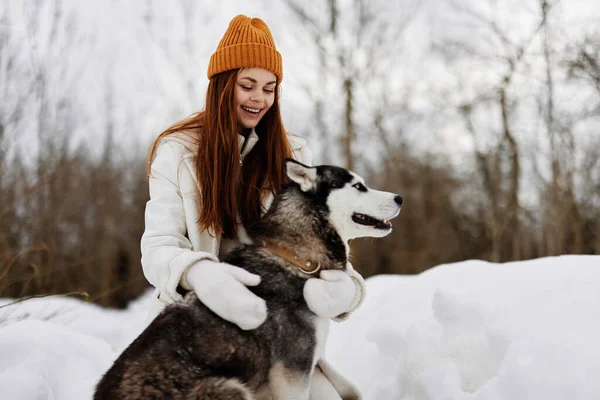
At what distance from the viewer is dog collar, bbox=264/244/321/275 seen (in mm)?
2494

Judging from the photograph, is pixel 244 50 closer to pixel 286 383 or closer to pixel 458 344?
pixel 286 383

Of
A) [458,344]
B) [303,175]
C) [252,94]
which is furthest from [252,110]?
[458,344]

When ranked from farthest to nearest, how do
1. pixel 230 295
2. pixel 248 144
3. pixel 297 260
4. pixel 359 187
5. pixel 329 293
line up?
pixel 248 144 → pixel 359 187 → pixel 297 260 → pixel 329 293 → pixel 230 295

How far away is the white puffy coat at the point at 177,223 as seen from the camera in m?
2.58

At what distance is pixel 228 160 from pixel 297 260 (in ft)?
2.48

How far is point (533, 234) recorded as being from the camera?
14.6m

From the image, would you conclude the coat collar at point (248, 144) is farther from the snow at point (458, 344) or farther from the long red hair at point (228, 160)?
the snow at point (458, 344)

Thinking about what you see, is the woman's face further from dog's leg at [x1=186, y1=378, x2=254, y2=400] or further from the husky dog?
dog's leg at [x1=186, y1=378, x2=254, y2=400]

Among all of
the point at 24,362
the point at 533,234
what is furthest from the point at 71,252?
the point at 533,234

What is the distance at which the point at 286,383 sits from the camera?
7.29 feet

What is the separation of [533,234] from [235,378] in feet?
48.2

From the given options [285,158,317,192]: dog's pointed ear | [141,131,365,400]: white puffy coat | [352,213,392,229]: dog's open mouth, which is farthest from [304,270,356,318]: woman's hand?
[285,158,317,192]: dog's pointed ear

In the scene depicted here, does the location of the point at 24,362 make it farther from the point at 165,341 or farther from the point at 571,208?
the point at 571,208

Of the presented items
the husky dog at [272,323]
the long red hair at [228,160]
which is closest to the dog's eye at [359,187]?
the husky dog at [272,323]
